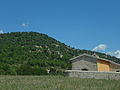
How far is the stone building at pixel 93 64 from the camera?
1185 inches

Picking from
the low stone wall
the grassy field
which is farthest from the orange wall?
the grassy field

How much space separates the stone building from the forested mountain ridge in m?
6.03

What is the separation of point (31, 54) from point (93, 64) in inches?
1455

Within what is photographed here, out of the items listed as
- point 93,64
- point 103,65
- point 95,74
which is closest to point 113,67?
point 103,65

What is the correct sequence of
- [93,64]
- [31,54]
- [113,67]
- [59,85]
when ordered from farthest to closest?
[31,54]
[113,67]
[93,64]
[59,85]

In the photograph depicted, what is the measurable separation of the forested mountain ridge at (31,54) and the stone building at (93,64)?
19.8 feet

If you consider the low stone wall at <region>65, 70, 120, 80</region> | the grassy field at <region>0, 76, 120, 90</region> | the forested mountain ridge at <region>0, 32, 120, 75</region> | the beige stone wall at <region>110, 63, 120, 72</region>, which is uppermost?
the forested mountain ridge at <region>0, 32, 120, 75</region>

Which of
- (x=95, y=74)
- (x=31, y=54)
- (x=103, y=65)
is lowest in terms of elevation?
(x=95, y=74)

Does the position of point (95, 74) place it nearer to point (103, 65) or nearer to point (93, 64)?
point (93, 64)

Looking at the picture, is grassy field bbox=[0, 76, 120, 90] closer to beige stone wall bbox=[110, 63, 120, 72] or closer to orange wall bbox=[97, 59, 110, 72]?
orange wall bbox=[97, 59, 110, 72]

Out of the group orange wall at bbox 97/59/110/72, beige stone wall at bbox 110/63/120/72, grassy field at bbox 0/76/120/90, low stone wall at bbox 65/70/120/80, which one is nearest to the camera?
grassy field at bbox 0/76/120/90

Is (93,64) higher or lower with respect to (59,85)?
higher

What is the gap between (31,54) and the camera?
214ft

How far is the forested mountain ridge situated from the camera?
44625mm
